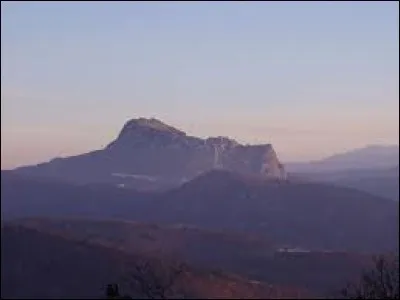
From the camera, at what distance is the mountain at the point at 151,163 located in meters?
70.8

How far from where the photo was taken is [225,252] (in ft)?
257


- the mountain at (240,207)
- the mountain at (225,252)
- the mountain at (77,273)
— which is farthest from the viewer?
the mountain at (240,207)

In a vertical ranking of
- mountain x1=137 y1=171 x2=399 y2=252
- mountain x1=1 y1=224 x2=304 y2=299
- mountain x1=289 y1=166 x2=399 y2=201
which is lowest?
mountain x1=1 y1=224 x2=304 y2=299

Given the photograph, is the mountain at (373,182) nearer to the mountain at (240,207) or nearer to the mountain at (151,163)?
the mountain at (151,163)

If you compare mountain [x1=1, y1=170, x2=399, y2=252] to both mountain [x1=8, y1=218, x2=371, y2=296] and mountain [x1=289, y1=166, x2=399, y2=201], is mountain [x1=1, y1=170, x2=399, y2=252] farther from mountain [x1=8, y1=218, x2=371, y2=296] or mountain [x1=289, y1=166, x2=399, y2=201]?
mountain [x1=289, y1=166, x2=399, y2=201]

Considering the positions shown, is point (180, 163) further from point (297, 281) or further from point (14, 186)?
point (297, 281)

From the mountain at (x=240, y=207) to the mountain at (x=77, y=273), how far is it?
108ft

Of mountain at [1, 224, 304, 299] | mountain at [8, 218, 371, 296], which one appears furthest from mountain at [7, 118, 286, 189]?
mountain at [1, 224, 304, 299]

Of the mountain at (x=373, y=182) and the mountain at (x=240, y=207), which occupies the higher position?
the mountain at (x=373, y=182)

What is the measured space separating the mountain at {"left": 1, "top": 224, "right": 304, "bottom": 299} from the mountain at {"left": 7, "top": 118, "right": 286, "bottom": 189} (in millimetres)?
7766

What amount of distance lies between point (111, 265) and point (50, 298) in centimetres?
468

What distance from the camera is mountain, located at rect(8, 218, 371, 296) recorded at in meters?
66.5

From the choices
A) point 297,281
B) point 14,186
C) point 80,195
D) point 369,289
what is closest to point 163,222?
point 80,195

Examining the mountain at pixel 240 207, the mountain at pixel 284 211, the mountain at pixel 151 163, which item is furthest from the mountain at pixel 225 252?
the mountain at pixel 240 207
